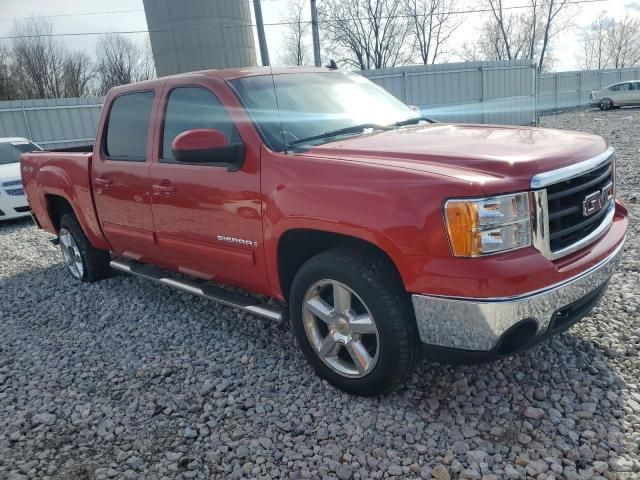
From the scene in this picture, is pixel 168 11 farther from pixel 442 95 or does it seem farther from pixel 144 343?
pixel 144 343

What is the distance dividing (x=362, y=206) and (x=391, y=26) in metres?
48.9

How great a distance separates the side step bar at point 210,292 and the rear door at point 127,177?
13 cm

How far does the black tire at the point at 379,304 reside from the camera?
2.53 meters

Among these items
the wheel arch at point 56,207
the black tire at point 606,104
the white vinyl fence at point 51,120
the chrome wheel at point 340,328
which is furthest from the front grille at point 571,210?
the black tire at point 606,104

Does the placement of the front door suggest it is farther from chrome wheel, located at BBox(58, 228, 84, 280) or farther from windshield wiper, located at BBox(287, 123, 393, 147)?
chrome wheel, located at BBox(58, 228, 84, 280)

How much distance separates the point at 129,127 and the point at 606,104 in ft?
94.4

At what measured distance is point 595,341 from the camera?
325 cm

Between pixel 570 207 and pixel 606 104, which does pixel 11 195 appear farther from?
pixel 606 104

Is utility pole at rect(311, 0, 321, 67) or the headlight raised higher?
utility pole at rect(311, 0, 321, 67)

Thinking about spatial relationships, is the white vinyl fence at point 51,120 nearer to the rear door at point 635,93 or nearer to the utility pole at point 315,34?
the utility pole at point 315,34

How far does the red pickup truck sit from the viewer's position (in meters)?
2.27

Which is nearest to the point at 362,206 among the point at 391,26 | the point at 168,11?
the point at 168,11

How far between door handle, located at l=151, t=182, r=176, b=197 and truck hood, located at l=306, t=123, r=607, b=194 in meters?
1.20

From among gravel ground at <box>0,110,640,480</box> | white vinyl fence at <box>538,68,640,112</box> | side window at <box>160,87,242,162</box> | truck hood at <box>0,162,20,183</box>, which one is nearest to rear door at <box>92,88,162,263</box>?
side window at <box>160,87,242,162</box>
